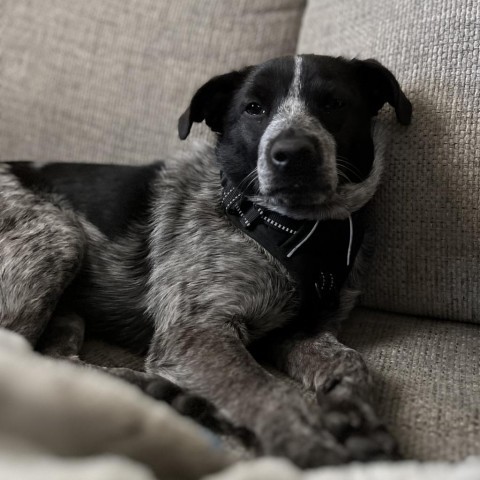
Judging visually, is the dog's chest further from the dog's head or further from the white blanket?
the white blanket

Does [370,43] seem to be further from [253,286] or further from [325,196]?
[253,286]

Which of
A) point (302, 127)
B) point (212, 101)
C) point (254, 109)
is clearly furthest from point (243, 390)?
point (212, 101)

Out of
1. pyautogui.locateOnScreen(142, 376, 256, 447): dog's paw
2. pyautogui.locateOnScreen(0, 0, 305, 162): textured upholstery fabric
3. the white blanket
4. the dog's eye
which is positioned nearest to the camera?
the white blanket

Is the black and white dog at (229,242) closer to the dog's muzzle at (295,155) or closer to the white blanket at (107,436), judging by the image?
the dog's muzzle at (295,155)

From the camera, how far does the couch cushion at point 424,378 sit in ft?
4.03

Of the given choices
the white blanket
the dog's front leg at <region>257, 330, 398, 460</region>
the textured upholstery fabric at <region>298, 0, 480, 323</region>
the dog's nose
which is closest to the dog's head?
the dog's nose

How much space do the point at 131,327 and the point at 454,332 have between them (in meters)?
0.99

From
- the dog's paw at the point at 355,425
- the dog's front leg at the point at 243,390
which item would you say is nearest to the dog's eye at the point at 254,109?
the dog's front leg at the point at 243,390

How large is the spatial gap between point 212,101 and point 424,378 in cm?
105

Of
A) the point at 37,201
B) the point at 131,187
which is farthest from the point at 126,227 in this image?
the point at 37,201

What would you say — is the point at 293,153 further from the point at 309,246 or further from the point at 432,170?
the point at 432,170

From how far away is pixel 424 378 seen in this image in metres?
1.49

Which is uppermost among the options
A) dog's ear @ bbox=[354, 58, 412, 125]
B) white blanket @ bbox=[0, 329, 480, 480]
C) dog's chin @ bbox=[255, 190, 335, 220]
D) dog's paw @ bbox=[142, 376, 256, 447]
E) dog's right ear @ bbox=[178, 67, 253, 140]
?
dog's ear @ bbox=[354, 58, 412, 125]

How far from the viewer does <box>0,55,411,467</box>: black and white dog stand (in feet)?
5.20
